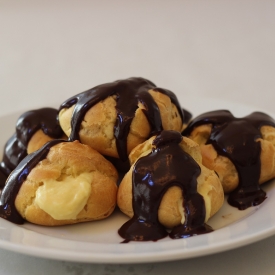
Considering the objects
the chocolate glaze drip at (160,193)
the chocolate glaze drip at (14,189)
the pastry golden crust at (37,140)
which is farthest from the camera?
the pastry golden crust at (37,140)

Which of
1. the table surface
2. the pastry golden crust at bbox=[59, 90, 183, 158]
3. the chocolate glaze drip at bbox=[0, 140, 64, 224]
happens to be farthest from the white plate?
the table surface

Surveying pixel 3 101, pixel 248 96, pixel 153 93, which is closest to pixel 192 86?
pixel 248 96

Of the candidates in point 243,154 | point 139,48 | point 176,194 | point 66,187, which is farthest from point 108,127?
point 139,48

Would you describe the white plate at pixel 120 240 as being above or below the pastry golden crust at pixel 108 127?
below

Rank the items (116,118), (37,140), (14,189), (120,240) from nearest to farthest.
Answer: (120,240) → (14,189) → (116,118) → (37,140)

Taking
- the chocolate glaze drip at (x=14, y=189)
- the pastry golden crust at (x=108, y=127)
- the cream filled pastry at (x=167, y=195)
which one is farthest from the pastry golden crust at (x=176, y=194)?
the chocolate glaze drip at (x=14, y=189)

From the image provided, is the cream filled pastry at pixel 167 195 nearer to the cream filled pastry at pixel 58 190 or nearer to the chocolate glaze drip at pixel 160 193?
the chocolate glaze drip at pixel 160 193

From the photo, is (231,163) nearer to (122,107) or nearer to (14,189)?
(122,107)
